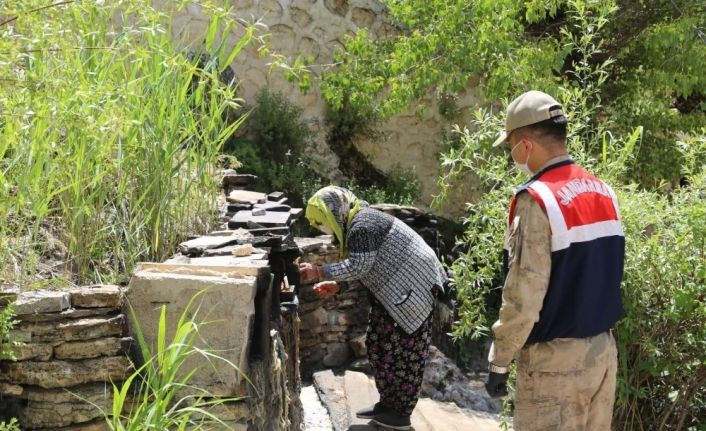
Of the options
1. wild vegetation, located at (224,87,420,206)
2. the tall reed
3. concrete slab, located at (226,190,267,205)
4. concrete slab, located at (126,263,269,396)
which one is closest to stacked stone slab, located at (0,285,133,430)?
concrete slab, located at (126,263,269,396)

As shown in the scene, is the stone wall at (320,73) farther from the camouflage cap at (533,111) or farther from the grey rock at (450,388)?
the camouflage cap at (533,111)

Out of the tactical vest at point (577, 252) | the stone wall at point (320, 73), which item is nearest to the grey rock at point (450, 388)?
the stone wall at point (320, 73)

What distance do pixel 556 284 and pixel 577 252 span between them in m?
0.12

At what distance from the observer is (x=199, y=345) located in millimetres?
3141

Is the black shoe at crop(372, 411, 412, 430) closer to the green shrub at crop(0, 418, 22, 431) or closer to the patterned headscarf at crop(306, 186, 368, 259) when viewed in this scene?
the patterned headscarf at crop(306, 186, 368, 259)

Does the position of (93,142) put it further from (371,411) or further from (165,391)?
(371,411)

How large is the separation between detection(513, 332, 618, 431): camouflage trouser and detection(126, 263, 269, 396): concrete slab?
1007mm

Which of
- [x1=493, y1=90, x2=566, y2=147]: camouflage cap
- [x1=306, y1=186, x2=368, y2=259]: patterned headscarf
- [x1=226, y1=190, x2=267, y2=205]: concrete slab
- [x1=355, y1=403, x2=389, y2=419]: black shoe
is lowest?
[x1=355, y1=403, x2=389, y2=419]: black shoe

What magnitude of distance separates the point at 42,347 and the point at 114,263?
0.68 meters

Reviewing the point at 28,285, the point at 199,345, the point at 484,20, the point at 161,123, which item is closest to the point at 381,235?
the point at 161,123

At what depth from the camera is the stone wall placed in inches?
381

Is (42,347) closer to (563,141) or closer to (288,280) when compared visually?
(288,280)

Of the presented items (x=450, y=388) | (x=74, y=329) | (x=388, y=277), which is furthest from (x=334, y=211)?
(x=450, y=388)

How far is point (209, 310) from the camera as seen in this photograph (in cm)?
314
